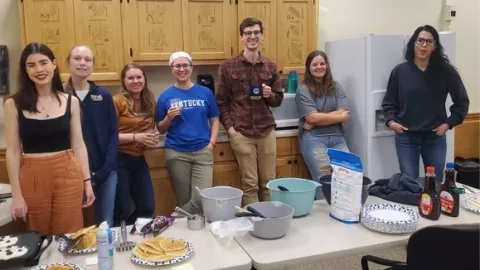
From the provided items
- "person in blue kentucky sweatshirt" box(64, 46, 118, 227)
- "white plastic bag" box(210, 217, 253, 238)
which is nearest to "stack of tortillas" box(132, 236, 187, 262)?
"white plastic bag" box(210, 217, 253, 238)

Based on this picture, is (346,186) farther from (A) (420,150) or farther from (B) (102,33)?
(B) (102,33)

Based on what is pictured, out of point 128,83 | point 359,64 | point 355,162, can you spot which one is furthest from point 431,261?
point 359,64

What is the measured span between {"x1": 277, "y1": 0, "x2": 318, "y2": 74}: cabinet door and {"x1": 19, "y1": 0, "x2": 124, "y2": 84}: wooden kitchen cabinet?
1286mm

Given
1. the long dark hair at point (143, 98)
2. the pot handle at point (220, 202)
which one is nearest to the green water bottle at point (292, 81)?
the long dark hair at point (143, 98)

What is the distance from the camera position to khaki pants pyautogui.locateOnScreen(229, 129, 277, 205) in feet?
10.3

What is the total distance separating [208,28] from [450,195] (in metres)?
2.25

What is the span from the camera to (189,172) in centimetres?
297

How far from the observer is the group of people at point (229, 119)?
253 centimetres

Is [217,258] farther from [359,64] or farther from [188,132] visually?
[359,64]

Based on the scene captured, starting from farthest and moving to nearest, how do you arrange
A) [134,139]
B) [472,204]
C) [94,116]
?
[134,139], [94,116], [472,204]

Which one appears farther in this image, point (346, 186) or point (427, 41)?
point (427, 41)

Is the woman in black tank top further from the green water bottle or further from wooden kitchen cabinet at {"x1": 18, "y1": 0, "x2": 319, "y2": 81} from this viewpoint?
the green water bottle

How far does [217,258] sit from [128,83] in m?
1.69

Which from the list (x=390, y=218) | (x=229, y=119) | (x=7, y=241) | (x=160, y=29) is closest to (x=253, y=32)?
(x=229, y=119)
